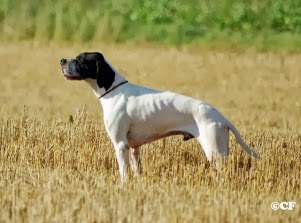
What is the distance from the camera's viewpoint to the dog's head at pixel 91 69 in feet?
35.0

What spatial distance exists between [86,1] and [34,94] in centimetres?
827

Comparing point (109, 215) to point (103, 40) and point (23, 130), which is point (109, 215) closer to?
point (23, 130)

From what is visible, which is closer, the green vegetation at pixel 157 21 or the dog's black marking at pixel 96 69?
the dog's black marking at pixel 96 69

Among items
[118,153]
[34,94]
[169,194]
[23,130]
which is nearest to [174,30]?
[34,94]

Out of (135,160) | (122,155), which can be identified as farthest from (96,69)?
(135,160)

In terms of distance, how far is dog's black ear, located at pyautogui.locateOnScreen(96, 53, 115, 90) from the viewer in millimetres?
10672

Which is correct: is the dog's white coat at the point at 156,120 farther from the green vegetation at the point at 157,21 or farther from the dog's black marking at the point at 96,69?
the green vegetation at the point at 157,21

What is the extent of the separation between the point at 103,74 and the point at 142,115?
59cm

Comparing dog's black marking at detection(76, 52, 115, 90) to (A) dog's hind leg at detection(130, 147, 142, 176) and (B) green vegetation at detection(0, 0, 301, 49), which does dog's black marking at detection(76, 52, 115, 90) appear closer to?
(A) dog's hind leg at detection(130, 147, 142, 176)

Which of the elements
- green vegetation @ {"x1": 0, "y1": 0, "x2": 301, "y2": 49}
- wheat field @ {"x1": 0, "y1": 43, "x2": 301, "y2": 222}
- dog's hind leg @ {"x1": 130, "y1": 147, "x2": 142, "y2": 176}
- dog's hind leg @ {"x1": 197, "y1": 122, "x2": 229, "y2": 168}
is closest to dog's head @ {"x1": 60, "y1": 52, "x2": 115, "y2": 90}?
dog's hind leg @ {"x1": 130, "y1": 147, "x2": 142, "y2": 176}

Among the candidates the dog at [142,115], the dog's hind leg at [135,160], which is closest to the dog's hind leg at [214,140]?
the dog at [142,115]

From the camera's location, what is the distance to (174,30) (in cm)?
2505

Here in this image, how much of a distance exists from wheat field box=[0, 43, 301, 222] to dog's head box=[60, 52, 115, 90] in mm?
967

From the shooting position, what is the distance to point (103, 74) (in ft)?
35.1
